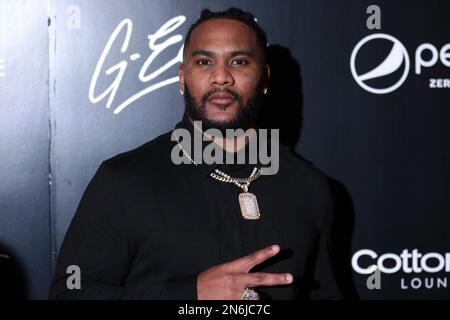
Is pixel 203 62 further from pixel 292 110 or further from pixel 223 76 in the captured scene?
pixel 292 110

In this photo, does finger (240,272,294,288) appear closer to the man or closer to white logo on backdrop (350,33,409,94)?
the man

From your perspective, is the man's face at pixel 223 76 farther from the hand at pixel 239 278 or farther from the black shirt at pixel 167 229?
the hand at pixel 239 278

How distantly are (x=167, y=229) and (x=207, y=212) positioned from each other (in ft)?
0.37

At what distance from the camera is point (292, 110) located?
1859 mm

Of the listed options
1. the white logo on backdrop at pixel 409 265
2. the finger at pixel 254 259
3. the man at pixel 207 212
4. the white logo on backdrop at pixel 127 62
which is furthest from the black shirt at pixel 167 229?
the white logo on backdrop at pixel 409 265

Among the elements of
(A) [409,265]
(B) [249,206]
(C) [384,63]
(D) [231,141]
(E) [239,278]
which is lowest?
(A) [409,265]

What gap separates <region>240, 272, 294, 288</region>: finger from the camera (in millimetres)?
1136

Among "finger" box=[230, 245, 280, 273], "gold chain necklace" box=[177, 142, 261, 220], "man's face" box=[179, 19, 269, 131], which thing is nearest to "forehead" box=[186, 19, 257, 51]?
"man's face" box=[179, 19, 269, 131]

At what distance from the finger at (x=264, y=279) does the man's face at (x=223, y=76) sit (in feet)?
1.35

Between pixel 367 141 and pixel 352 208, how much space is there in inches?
9.5

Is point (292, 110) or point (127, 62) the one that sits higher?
point (127, 62)

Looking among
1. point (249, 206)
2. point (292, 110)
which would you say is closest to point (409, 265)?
point (292, 110)
